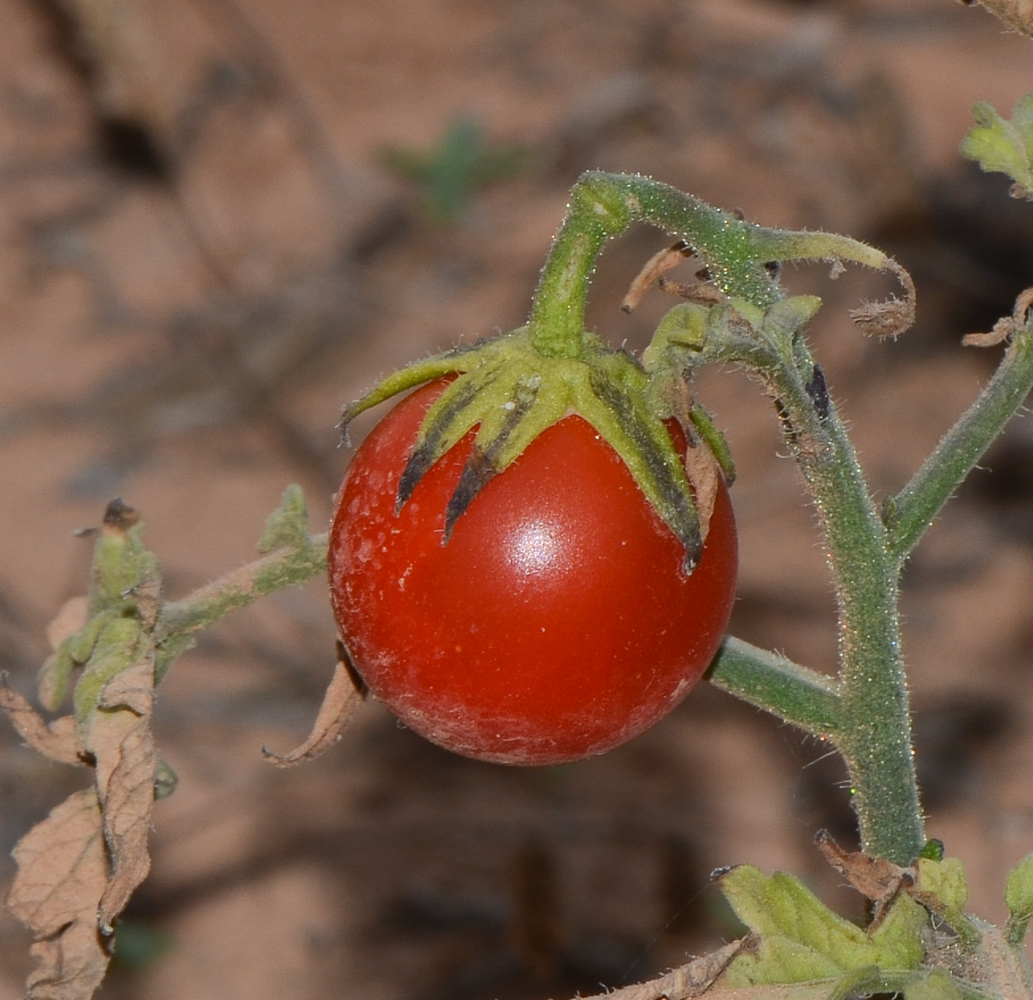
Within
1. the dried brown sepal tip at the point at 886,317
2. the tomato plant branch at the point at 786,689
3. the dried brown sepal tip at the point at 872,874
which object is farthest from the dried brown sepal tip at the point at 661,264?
the dried brown sepal tip at the point at 872,874

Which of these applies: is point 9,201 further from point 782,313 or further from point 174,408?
point 782,313

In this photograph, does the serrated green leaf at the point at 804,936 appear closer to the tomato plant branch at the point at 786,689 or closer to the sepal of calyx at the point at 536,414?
the tomato plant branch at the point at 786,689

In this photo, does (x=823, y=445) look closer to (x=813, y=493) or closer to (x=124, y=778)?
(x=813, y=493)

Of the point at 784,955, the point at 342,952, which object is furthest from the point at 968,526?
the point at 784,955

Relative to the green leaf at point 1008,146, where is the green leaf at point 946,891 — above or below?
below

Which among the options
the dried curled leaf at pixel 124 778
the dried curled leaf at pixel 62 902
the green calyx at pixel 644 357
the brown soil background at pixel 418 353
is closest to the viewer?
the green calyx at pixel 644 357
